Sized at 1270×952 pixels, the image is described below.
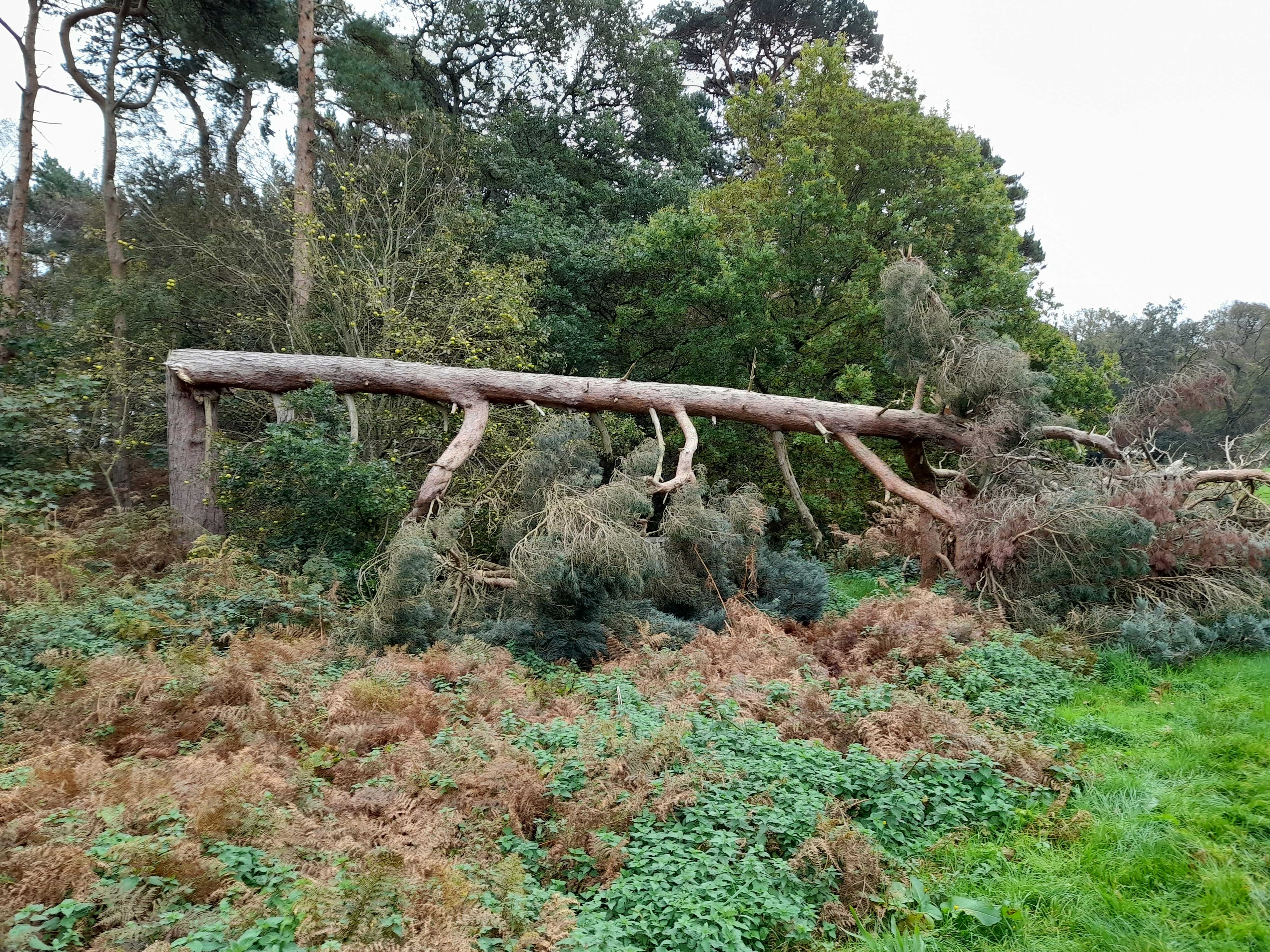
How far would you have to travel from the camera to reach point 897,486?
390 inches

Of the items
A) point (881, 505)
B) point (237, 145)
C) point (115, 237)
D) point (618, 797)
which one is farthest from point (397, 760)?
point (237, 145)

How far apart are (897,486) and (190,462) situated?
397 inches

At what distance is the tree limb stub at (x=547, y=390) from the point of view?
981 centimetres

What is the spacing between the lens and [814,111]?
A: 591 inches

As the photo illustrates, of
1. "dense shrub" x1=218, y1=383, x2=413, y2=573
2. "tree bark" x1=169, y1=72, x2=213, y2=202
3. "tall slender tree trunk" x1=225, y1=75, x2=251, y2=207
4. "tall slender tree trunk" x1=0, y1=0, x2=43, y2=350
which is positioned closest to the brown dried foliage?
"dense shrub" x1=218, y1=383, x2=413, y2=573

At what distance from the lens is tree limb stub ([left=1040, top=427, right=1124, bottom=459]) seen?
10242 millimetres

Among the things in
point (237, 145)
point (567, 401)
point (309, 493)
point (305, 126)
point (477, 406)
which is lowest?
point (309, 493)

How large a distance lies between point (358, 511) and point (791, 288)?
9420 millimetres

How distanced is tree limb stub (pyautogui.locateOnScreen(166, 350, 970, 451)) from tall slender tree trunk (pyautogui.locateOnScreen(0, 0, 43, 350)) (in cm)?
496

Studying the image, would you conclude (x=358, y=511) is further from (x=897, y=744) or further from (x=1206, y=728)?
(x=1206, y=728)

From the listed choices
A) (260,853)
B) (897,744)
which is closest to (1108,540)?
(897,744)

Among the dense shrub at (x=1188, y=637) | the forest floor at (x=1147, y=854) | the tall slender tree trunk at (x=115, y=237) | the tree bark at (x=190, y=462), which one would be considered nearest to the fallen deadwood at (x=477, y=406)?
the tree bark at (x=190, y=462)

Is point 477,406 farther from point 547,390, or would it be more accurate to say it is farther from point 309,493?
point 309,493

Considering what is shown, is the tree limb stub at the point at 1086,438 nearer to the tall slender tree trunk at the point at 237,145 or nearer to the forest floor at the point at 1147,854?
the forest floor at the point at 1147,854
